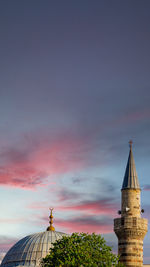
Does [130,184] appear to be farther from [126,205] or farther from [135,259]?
[135,259]

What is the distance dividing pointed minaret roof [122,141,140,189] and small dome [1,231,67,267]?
1711 centimetres

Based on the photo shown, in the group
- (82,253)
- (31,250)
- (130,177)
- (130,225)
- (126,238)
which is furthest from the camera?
(31,250)

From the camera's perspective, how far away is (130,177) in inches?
3457

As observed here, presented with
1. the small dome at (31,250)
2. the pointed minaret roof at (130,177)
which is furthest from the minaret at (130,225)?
the small dome at (31,250)

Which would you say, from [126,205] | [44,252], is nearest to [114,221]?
[126,205]

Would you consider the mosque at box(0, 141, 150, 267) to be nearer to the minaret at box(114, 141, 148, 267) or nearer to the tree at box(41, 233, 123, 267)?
the minaret at box(114, 141, 148, 267)

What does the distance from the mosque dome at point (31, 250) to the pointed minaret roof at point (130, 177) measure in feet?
56.1

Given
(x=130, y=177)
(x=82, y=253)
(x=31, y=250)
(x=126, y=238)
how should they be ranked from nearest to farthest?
(x=82, y=253) < (x=126, y=238) < (x=130, y=177) < (x=31, y=250)

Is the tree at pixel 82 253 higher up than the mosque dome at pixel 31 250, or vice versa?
the mosque dome at pixel 31 250

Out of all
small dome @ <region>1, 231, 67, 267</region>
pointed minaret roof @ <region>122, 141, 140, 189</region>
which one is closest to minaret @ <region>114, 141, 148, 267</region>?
pointed minaret roof @ <region>122, 141, 140, 189</region>

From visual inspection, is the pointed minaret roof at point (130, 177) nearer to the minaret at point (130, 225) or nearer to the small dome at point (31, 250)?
the minaret at point (130, 225)

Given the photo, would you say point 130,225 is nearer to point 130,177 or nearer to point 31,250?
point 130,177

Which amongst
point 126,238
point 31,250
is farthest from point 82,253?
point 31,250

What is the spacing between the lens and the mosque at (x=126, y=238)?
82.8m
